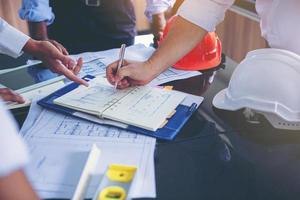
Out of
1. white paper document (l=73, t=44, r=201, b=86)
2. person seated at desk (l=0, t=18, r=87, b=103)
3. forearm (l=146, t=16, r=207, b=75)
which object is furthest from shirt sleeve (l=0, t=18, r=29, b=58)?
forearm (l=146, t=16, r=207, b=75)

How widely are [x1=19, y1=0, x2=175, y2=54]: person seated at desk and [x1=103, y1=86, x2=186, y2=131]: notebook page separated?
560 mm

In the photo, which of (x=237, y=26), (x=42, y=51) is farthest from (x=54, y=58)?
(x=237, y=26)

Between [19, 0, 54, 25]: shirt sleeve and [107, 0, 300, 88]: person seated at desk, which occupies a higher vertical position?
[107, 0, 300, 88]: person seated at desk

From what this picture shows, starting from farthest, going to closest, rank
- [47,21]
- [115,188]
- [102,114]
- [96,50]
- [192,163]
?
[47,21], [96,50], [102,114], [192,163], [115,188]

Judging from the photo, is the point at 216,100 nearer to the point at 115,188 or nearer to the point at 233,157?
the point at 233,157

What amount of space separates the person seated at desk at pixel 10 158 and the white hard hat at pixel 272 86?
549 millimetres

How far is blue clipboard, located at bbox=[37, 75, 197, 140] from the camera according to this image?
0.80 metres

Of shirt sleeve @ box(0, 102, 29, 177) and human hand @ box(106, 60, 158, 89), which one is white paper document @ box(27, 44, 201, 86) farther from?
shirt sleeve @ box(0, 102, 29, 177)

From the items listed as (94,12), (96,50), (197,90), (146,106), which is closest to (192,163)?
(146,106)

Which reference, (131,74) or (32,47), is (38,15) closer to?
(32,47)

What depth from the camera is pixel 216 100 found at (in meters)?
0.95

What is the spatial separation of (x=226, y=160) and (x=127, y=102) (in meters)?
0.28

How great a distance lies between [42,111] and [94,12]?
29.8 inches

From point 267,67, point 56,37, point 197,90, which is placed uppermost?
point 267,67
